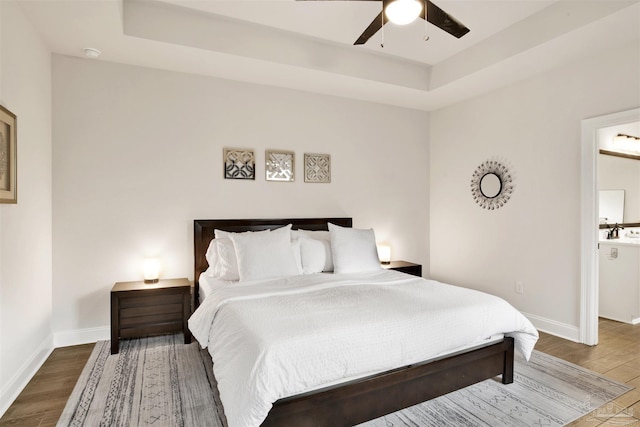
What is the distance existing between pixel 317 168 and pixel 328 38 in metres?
1.41

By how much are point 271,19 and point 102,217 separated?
2.36 metres

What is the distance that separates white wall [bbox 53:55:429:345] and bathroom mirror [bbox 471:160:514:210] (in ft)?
4.81

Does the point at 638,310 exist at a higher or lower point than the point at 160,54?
lower

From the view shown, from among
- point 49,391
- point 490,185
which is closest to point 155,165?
point 49,391

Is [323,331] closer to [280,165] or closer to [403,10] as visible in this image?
[403,10]

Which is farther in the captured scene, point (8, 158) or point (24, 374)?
point (24, 374)

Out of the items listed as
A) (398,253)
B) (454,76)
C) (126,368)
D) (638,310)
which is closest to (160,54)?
(126,368)

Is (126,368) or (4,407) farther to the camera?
(126,368)

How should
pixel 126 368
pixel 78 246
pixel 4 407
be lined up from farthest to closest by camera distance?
pixel 78 246, pixel 126 368, pixel 4 407

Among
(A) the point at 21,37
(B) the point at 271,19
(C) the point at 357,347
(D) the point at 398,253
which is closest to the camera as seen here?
(C) the point at 357,347

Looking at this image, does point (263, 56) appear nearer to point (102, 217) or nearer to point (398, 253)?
point (102, 217)

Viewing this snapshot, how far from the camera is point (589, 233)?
3.22m

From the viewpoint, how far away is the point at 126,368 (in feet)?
9.13

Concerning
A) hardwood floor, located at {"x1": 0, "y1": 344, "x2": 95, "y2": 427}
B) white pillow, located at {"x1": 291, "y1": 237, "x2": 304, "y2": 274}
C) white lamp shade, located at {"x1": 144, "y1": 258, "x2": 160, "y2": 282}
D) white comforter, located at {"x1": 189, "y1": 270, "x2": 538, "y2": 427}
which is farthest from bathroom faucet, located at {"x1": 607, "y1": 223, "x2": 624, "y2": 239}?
hardwood floor, located at {"x1": 0, "y1": 344, "x2": 95, "y2": 427}
